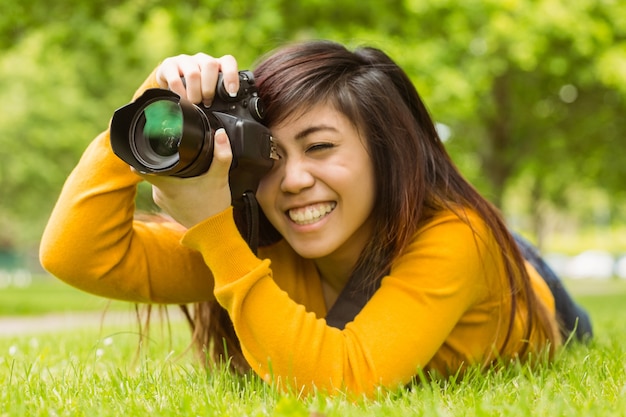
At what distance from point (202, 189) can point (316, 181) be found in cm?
41

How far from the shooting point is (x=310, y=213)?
7.76ft

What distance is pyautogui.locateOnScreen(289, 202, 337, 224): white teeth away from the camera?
7.76 ft

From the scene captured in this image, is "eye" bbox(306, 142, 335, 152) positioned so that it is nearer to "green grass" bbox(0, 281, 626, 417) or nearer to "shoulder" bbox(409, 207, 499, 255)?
"shoulder" bbox(409, 207, 499, 255)

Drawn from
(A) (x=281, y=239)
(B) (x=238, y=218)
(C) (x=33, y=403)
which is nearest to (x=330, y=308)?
(A) (x=281, y=239)

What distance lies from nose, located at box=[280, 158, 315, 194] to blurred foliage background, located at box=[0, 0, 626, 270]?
88 cm

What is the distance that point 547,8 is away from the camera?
399 inches

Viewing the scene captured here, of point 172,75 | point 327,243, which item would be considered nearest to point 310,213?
point 327,243

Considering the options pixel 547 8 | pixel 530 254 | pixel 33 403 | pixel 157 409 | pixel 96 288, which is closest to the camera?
pixel 157 409

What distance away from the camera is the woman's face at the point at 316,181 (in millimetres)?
2344

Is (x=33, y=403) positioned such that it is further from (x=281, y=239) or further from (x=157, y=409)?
(x=281, y=239)

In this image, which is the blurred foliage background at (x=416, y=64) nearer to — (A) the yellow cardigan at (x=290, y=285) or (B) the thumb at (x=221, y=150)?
(A) the yellow cardigan at (x=290, y=285)

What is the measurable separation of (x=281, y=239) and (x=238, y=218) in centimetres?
30

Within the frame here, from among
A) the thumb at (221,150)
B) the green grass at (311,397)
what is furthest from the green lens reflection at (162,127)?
the green grass at (311,397)

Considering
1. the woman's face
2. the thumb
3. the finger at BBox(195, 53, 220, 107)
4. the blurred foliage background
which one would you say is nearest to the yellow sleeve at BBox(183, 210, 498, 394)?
the thumb
